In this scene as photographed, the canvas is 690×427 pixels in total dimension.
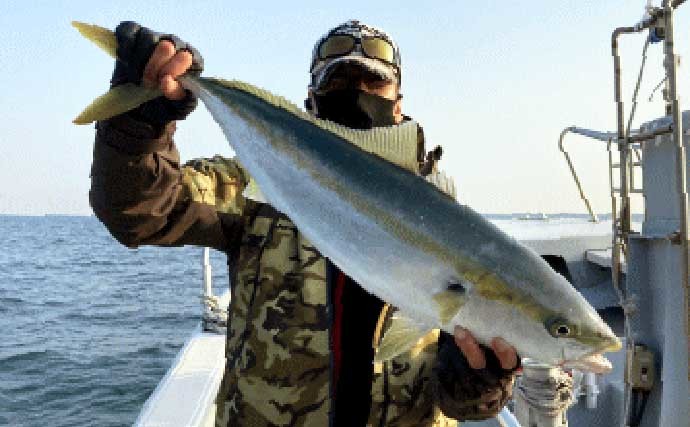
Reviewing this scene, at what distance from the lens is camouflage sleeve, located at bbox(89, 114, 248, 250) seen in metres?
2.57

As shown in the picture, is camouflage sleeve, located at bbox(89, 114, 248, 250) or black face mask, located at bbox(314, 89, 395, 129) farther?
black face mask, located at bbox(314, 89, 395, 129)

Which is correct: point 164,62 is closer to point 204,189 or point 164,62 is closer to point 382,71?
point 204,189

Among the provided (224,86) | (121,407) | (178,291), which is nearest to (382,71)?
(224,86)

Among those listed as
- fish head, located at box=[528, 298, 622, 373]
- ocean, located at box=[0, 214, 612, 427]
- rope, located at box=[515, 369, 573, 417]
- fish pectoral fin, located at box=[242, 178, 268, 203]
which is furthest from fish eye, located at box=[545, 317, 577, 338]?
ocean, located at box=[0, 214, 612, 427]

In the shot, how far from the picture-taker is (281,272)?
3.12m

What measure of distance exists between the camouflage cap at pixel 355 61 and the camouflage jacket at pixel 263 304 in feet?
2.22

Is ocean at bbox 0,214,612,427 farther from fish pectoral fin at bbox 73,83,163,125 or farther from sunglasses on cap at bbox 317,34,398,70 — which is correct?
fish pectoral fin at bbox 73,83,163,125

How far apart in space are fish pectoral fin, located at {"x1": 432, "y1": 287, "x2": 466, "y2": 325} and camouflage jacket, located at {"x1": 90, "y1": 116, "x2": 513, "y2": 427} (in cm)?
64

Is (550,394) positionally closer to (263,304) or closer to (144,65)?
(263,304)

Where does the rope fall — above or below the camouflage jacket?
below

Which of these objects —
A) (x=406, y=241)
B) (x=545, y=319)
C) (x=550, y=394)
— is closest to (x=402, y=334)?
(x=406, y=241)

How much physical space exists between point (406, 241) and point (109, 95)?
4.31 feet

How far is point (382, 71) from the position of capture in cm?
331

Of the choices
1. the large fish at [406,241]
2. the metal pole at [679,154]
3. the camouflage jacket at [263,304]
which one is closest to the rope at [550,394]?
the metal pole at [679,154]
